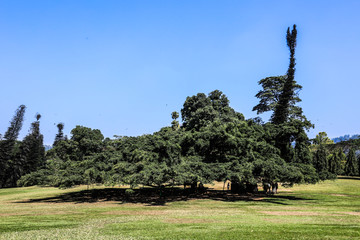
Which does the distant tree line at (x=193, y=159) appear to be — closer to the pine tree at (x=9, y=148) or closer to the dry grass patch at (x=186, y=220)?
the dry grass patch at (x=186, y=220)

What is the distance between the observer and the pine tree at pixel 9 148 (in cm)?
7462

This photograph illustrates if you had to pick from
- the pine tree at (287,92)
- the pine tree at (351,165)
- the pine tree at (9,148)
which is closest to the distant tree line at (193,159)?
the pine tree at (287,92)

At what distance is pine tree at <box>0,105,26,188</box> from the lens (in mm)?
74625

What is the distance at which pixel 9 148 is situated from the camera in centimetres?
7606

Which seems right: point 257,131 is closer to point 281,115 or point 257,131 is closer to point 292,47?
point 281,115

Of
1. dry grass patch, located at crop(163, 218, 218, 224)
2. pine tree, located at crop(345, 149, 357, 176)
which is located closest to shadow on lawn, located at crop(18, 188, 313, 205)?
dry grass patch, located at crop(163, 218, 218, 224)

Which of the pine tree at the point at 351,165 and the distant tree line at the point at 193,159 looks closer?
the distant tree line at the point at 193,159

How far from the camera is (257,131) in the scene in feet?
127

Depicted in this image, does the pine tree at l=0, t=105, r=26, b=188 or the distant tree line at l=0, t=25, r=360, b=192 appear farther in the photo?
the pine tree at l=0, t=105, r=26, b=188

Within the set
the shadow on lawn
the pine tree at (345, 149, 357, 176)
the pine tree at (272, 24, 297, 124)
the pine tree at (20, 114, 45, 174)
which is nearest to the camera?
the shadow on lawn

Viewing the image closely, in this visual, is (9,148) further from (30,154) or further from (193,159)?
(193,159)

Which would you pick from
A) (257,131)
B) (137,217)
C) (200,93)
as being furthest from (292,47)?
(137,217)

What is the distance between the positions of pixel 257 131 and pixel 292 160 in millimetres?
6338

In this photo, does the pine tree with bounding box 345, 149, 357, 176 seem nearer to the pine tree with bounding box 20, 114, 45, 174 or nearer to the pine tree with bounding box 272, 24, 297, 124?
the pine tree with bounding box 272, 24, 297, 124
